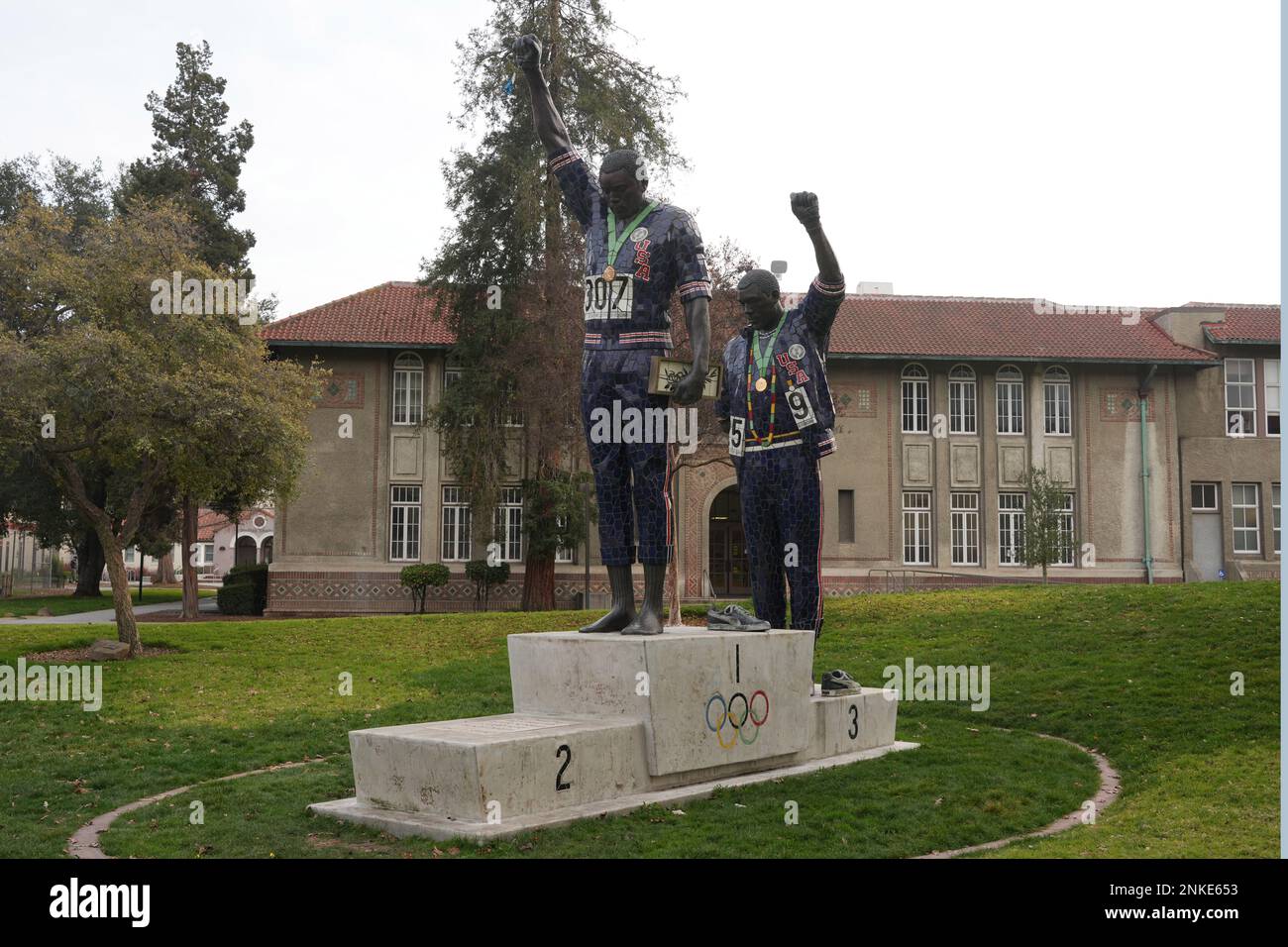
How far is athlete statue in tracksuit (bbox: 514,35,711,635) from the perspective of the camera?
8375 mm

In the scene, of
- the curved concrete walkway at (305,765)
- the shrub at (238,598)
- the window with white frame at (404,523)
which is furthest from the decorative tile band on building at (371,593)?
the curved concrete walkway at (305,765)

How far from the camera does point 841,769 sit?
29.0ft

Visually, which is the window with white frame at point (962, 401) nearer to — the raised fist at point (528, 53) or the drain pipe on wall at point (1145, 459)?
the drain pipe on wall at point (1145, 459)

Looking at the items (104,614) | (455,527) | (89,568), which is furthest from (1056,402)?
(89,568)

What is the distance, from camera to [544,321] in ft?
83.1

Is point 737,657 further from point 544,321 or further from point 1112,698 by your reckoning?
point 544,321

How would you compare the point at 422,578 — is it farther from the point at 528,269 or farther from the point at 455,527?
the point at 528,269

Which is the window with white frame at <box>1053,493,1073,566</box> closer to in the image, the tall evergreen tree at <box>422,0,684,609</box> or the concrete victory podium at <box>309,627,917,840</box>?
the tall evergreen tree at <box>422,0,684,609</box>

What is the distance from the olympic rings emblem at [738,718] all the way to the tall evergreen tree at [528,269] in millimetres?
16717

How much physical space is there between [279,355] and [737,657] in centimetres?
2776

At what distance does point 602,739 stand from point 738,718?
1.24 m

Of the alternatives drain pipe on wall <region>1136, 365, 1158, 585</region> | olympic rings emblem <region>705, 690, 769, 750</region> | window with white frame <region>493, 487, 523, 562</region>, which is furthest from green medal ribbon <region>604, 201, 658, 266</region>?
drain pipe on wall <region>1136, 365, 1158, 585</region>

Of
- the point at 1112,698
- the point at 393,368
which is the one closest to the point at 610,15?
the point at 393,368

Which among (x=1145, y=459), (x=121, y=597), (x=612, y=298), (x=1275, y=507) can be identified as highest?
(x=1145, y=459)
